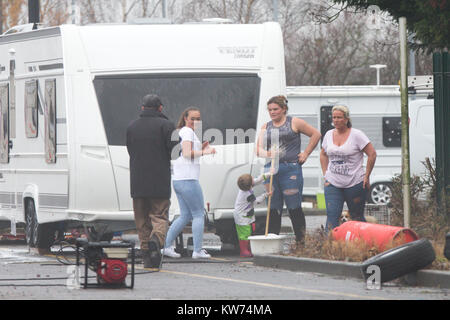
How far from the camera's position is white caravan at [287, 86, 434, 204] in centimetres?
2730

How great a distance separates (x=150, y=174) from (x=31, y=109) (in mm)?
3485

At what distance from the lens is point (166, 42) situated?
1445 centimetres

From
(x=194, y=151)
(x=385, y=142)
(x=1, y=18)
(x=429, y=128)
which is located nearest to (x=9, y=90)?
(x=194, y=151)

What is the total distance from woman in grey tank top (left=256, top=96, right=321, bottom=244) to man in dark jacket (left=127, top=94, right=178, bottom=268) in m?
1.53

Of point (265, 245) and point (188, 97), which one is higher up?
point (188, 97)

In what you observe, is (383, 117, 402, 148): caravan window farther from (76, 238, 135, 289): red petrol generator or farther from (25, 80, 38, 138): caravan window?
(76, 238, 135, 289): red petrol generator

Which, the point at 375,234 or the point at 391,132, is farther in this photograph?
the point at 391,132

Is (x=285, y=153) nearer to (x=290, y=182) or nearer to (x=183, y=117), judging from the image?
(x=290, y=182)

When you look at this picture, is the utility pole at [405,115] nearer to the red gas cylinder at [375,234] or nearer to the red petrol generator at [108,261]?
the red gas cylinder at [375,234]

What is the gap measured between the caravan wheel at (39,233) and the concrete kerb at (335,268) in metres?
3.49

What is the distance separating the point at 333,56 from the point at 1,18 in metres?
10.6

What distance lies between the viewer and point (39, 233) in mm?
15242

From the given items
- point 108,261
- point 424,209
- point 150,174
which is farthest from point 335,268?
point 424,209

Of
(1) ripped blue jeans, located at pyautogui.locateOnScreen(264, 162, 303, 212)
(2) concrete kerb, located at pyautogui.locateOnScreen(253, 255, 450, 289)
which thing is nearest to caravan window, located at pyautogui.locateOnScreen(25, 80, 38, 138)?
(1) ripped blue jeans, located at pyautogui.locateOnScreen(264, 162, 303, 212)
